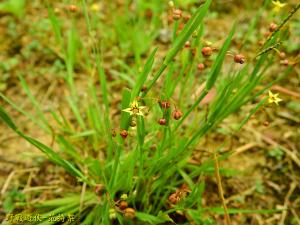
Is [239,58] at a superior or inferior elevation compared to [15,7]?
inferior

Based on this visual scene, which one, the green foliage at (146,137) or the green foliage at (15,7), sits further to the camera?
the green foliage at (15,7)

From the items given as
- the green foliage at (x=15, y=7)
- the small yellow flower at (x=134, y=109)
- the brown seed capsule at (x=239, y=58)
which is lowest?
the small yellow flower at (x=134, y=109)

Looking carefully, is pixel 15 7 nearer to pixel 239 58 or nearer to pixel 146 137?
pixel 146 137

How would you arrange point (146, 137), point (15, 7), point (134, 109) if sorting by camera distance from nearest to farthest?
point (134, 109), point (146, 137), point (15, 7)

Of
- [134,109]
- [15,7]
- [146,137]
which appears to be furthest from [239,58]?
[15,7]

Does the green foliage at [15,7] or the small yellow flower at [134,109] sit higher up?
the green foliage at [15,7]

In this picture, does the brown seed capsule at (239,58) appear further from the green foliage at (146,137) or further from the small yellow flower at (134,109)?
the small yellow flower at (134,109)

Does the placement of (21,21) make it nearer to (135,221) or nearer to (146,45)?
(146,45)

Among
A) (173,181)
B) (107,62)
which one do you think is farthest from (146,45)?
(173,181)

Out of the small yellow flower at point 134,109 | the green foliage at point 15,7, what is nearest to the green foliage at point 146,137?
the small yellow flower at point 134,109

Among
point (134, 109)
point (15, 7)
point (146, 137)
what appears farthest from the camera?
point (15, 7)

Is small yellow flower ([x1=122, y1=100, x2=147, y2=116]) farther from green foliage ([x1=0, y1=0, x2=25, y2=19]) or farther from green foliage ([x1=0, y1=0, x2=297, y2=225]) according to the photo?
green foliage ([x1=0, y1=0, x2=25, y2=19])

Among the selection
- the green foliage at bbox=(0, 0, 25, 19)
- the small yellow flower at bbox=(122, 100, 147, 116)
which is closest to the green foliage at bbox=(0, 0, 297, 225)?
the small yellow flower at bbox=(122, 100, 147, 116)
